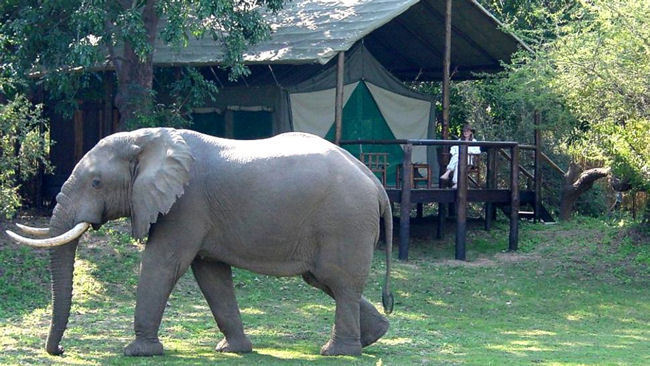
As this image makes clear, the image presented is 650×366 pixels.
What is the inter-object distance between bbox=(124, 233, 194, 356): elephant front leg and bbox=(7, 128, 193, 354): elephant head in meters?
0.28

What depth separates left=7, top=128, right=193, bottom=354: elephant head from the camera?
1014cm

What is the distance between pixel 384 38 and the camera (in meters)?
22.9

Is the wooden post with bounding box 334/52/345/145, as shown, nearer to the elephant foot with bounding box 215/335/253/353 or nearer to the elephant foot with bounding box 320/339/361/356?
the elephant foot with bounding box 215/335/253/353

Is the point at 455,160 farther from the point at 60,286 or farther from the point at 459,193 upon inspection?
the point at 60,286

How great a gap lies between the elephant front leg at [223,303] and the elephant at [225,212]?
265 millimetres

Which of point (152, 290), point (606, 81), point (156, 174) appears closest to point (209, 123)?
point (606, 81)

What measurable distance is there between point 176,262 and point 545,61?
11.1m

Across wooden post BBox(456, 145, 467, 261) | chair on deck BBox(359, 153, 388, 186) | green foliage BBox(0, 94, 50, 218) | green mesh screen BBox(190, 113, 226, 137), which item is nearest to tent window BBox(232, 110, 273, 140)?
green mesh screen BBox(190, 113, 226, 137)

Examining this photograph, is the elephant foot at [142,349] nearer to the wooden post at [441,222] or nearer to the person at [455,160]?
the person at [455,160]

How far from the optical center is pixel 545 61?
64.8 ft

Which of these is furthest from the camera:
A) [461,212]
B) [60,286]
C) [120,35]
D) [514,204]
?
[514,204]

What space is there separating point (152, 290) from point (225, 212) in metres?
0.98

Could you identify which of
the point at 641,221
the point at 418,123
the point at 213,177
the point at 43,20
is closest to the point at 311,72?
the point at 418,123

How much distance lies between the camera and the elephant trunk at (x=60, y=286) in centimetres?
1006
